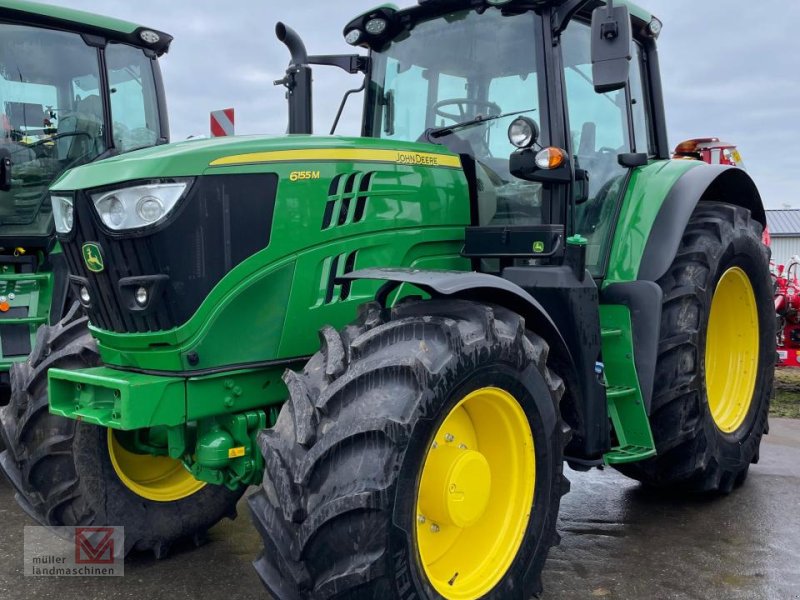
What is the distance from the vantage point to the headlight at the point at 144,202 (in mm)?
2736

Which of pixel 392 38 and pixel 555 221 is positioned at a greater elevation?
pixel 392 38

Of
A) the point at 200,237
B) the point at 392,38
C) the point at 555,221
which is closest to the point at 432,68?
the point at 392,38

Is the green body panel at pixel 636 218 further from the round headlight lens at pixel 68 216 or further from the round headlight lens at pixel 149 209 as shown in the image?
the round headlight lens at pixel 68 216

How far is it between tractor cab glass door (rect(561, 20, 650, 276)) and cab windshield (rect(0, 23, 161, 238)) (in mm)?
3796

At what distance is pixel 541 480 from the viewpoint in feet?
9.94

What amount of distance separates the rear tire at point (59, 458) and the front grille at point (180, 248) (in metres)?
0.58

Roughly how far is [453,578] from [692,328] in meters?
1.85

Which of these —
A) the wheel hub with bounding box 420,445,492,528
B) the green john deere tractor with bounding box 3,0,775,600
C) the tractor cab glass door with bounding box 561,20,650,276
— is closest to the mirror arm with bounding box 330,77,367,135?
the green john deere tractor with bounding box 3,0,775,600

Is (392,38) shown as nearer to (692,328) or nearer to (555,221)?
(555,221)

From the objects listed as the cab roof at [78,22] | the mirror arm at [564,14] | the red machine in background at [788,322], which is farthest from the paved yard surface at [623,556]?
the red machine in background at [788,322]

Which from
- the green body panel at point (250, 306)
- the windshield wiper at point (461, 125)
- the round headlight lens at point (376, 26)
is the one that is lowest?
the green body panel at point (250, 306)

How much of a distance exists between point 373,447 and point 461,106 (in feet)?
6.47

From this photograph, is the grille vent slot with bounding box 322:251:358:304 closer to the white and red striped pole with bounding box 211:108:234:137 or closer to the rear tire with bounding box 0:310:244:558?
the rear tire with bounding box 0:310:244:558

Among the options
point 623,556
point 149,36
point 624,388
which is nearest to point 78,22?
point 149,36
